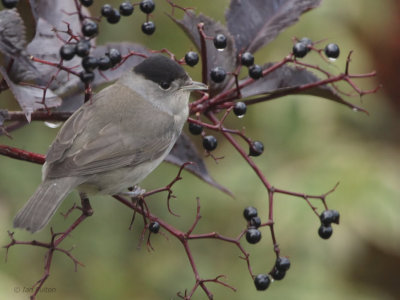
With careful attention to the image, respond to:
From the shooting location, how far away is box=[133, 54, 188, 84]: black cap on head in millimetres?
3109

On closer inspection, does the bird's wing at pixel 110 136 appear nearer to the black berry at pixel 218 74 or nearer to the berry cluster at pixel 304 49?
the black berry at pixel 218 74

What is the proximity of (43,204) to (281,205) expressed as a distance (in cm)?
153

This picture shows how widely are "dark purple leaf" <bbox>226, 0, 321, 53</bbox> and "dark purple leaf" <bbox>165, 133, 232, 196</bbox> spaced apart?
1.52ft

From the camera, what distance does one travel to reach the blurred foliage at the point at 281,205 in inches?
148

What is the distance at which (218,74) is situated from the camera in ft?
8.65

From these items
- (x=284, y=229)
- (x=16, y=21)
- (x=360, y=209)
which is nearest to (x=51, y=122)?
(x=16, y=21)

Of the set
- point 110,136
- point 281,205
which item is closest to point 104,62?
point 110,136

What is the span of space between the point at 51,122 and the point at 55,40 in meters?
0.32

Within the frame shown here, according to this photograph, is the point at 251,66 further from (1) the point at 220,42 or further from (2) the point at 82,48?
(2) the point at 82,48

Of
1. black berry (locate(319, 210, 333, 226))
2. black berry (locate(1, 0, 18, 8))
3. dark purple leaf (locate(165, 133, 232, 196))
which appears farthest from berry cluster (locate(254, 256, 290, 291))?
black berry (locate(1, 0, 18, 8))

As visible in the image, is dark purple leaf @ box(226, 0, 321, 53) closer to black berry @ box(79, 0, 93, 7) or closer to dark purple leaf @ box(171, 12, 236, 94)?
dark purple leaf @ box(171, 12, 236, 94)

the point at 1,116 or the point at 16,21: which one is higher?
the point at 16,21

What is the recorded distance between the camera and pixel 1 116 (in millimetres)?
2260

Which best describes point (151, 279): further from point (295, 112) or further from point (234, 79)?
point (234, 79)
